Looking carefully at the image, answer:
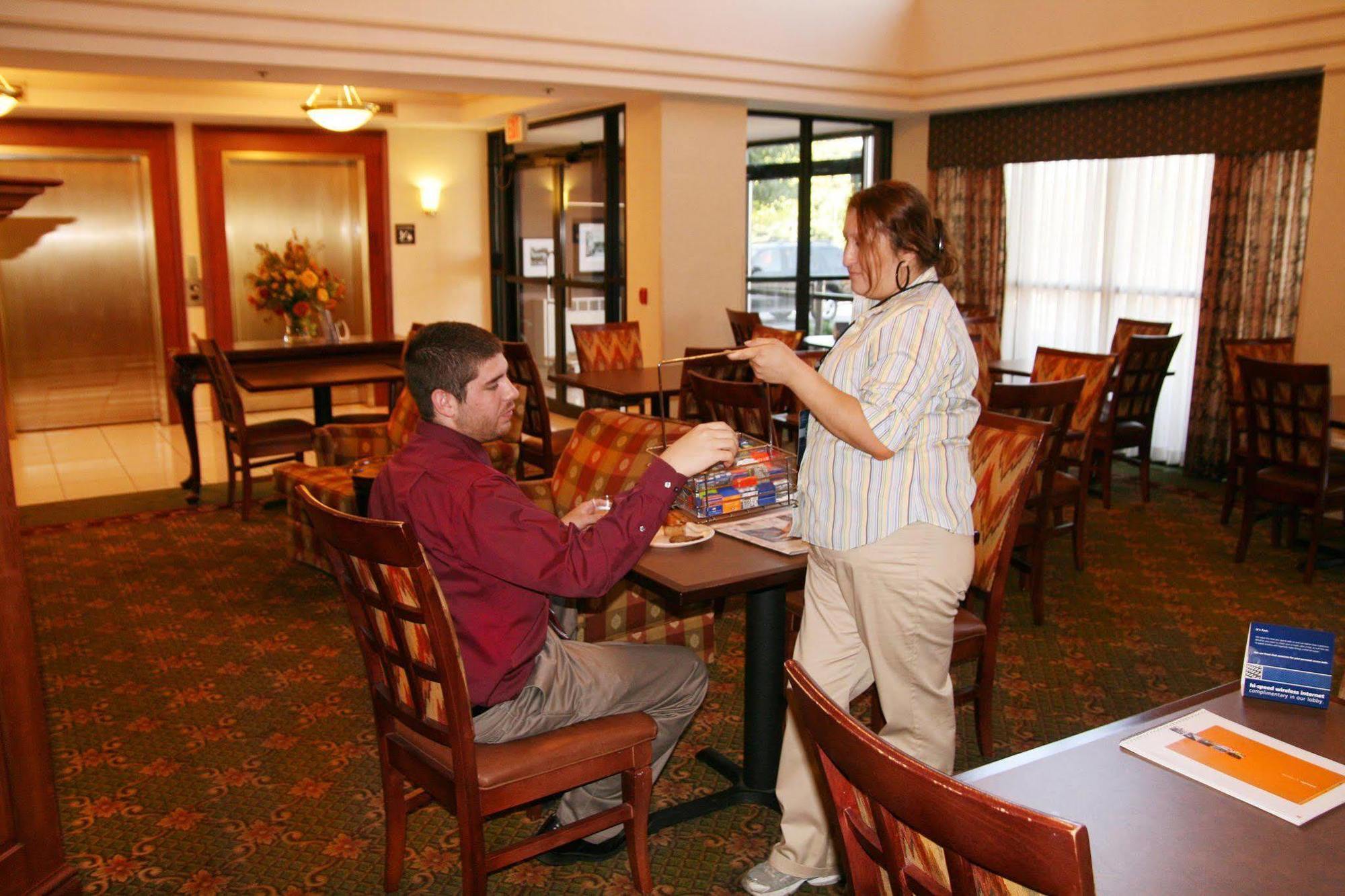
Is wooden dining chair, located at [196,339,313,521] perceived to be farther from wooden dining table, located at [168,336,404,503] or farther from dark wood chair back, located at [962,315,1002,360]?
dark wood chair back, located at [962,315,1002,360]

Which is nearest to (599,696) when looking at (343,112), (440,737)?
(440,737)

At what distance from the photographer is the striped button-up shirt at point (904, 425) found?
2.26 meters

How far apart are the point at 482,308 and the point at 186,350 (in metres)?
4.12

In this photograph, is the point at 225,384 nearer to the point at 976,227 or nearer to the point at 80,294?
the point at 80,294

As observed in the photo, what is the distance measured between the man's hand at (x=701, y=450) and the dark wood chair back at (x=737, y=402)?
1648 mm

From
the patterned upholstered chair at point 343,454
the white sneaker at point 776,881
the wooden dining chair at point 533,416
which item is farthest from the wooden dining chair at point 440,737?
the wooden dining chair at point 533,416

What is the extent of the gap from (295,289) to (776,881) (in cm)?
535

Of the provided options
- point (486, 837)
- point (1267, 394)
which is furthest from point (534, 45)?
point (486, 837)

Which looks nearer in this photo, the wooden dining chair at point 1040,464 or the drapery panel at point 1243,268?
the wooden dining chair at point 1040,464

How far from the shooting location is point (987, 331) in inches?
297

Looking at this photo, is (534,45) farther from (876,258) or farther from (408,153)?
(876,258)

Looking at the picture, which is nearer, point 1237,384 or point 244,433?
point 1237,384

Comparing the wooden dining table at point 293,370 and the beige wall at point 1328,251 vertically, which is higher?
the beige wall at point 1328,251

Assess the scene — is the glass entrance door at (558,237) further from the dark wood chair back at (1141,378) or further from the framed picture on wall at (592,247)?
the dark wood chair back at (1141,378)
